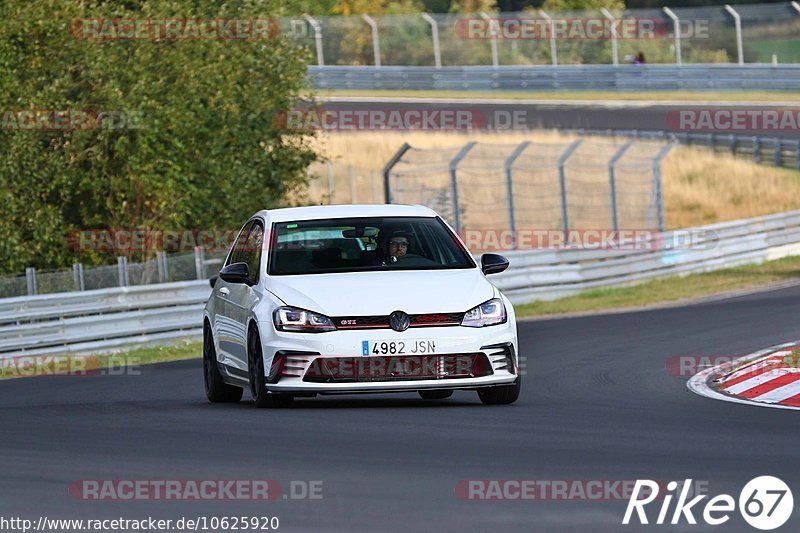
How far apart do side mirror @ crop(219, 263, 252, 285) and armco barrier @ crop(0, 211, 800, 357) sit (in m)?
9.50

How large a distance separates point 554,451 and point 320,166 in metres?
37.6

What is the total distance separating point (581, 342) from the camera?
19.9 metres

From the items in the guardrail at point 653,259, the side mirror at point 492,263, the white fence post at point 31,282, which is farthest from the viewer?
the guardrail at point 653,259

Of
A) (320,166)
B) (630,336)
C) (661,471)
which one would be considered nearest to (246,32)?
(630,336)

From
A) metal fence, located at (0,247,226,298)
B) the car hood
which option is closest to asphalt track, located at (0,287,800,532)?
the car hood

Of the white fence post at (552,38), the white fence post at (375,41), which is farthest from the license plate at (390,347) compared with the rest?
the white fence post at (375,41)

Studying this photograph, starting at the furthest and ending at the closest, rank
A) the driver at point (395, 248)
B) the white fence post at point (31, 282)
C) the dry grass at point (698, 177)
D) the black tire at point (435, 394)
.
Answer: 1. the dry grass at point (698, 177)
2. the white fence post at point (31, 282)
3. the black tire at point (435, 394)
4. the driver at point (395, 248)

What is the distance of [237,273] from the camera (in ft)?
42.0

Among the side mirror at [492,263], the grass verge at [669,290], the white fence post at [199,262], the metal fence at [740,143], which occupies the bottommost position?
the metal fence at [740,143]

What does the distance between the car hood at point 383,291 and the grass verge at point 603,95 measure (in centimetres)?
3694

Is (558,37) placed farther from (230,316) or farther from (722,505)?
(722,505)

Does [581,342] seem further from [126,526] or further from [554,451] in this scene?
[126,526]

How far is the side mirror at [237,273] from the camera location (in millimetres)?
12789

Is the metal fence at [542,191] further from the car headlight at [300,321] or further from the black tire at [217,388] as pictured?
the car headlight at [300,321]
